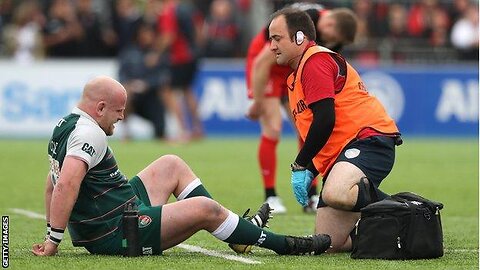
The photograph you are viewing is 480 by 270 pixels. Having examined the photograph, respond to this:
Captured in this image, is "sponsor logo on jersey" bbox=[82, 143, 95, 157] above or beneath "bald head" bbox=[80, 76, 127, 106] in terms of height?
beneath

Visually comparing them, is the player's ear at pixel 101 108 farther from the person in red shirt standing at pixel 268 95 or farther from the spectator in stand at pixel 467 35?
the spectator in stand at pixel 467 35

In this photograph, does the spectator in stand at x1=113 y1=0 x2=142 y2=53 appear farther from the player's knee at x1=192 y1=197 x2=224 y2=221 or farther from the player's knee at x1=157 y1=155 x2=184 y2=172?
the player's knee at x1=192 y1=197 x2=224 y2=221

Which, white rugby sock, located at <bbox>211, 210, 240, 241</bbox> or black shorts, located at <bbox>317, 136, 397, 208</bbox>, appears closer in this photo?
white rugby sock, located at <bbox>211, 210, 240, 241</bbox>

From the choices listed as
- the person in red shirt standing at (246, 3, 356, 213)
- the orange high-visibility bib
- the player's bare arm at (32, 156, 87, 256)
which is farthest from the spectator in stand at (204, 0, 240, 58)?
the player's bare arm at (32, 156, 87, 256)

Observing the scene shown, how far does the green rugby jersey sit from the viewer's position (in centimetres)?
760

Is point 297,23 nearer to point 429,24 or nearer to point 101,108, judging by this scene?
point 101,108

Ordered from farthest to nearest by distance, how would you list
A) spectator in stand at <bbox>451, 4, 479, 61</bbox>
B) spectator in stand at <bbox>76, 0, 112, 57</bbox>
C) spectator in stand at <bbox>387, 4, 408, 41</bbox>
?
1. spectator in stand at <bbox>387, 4, 408, 41</bbox>
2. spectator in stand at <bbox>451, 4, 479, 61</bbox>
3. spectator in stand at <bbox>76, 0, 112, 57</bbox>

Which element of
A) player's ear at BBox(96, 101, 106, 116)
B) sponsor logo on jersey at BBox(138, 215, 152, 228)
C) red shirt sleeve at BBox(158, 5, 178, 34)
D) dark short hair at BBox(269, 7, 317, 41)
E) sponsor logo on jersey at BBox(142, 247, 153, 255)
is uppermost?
dark short hair at BBox(269, 7, 317, 41)

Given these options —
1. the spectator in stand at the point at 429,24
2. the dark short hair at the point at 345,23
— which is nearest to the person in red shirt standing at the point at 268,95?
the dark short hair at the point at 345,23

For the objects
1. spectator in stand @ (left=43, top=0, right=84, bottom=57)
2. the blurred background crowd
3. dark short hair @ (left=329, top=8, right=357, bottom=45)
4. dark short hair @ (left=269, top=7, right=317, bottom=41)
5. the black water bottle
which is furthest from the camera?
spectator in stand @ (left=43, top=0, right=84, bottom=57)

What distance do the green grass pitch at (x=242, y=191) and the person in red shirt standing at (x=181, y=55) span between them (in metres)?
0.57

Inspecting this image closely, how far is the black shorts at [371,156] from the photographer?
852 centimetres

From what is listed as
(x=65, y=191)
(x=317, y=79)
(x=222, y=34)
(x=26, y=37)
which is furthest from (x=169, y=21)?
(x=65, y=191)

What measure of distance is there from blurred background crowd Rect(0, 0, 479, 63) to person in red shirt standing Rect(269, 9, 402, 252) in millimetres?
15038
